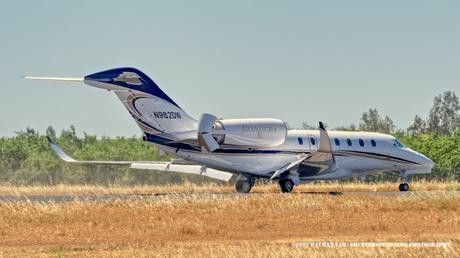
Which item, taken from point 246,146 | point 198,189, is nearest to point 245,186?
point 246,146

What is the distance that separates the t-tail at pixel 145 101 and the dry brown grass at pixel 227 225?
23.1 feet

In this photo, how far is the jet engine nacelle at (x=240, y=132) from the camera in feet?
160

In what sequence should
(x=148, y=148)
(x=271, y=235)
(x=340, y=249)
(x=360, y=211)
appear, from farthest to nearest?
(x=148, y=148)
(x=360, y=211)
(x=271, y=235)
(x=340, y=249)

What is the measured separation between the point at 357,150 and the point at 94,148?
34.6 meters

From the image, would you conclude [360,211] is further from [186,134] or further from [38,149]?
[38,149]

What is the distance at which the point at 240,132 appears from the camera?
50.9 m

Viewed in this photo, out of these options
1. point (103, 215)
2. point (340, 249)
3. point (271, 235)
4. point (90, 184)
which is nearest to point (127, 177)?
point (90, 184)

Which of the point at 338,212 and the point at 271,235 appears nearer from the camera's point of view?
the point at 271,235

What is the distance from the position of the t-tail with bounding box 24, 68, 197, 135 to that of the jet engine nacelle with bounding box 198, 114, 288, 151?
137 centimetres

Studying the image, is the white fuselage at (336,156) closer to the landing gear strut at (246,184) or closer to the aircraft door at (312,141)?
the aircraft door at (312,141)

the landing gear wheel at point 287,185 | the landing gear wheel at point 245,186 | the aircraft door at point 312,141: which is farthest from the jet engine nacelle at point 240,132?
the landing gear wheel at point 245,186

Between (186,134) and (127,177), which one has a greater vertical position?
(186,134)

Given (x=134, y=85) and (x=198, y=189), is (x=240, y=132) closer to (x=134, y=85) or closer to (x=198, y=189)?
(x=134, y=85)

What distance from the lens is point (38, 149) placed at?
86375 mm
